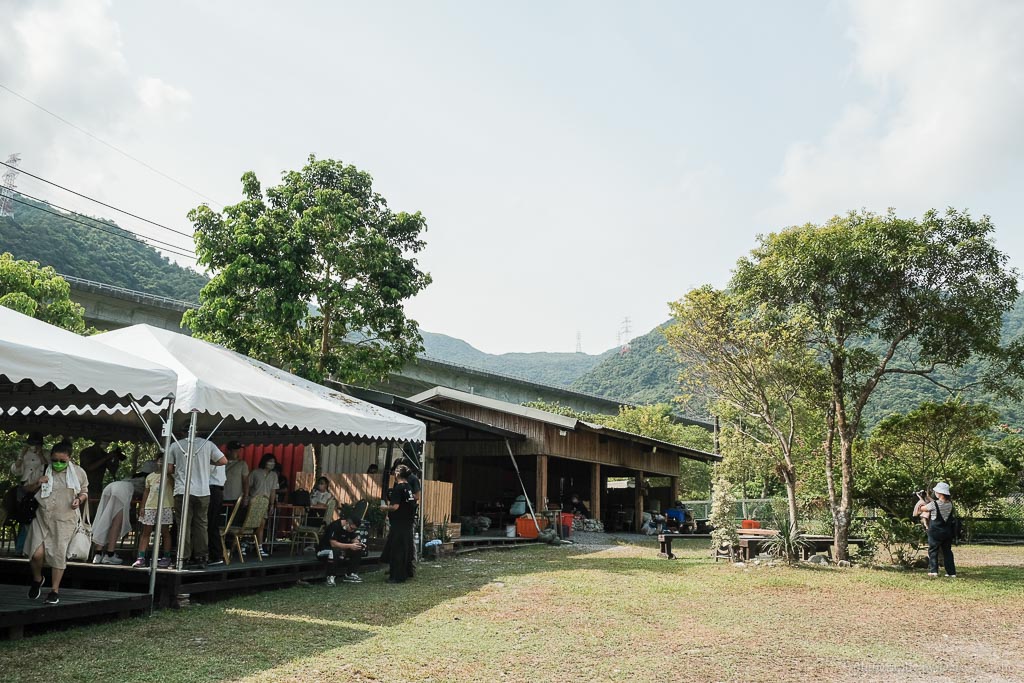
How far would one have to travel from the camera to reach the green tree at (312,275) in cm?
1636

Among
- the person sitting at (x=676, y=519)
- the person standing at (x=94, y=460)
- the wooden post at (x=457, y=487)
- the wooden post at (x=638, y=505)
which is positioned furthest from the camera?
the wooden post at (x=638, y=505)

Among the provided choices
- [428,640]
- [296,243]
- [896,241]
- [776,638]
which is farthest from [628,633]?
[296,243]

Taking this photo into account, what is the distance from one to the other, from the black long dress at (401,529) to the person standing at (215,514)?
216 cm

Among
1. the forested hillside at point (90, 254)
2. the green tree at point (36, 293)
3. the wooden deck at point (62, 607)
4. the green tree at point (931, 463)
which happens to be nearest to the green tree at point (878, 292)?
the green tree at point (931, 463)

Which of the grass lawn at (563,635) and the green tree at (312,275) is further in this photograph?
the green tree at (312,275)

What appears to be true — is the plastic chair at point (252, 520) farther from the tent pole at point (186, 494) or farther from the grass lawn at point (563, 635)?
the tent pole at point (186, 494)

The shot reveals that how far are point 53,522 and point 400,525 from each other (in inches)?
177

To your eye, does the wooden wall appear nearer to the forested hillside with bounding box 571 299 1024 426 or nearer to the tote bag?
the tote bag

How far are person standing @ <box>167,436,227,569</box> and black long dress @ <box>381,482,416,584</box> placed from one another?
2360 millimetres

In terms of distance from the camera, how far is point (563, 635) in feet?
21.9

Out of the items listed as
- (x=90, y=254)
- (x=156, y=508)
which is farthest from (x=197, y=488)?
(x=90, y=254)

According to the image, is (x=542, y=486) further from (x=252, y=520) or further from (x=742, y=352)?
(x=252, y=520)

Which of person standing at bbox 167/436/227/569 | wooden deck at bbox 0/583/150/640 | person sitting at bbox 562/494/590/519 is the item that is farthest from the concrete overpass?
wooden deck at bbox 0/583/150/640

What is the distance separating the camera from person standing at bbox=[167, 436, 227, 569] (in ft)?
27.4
